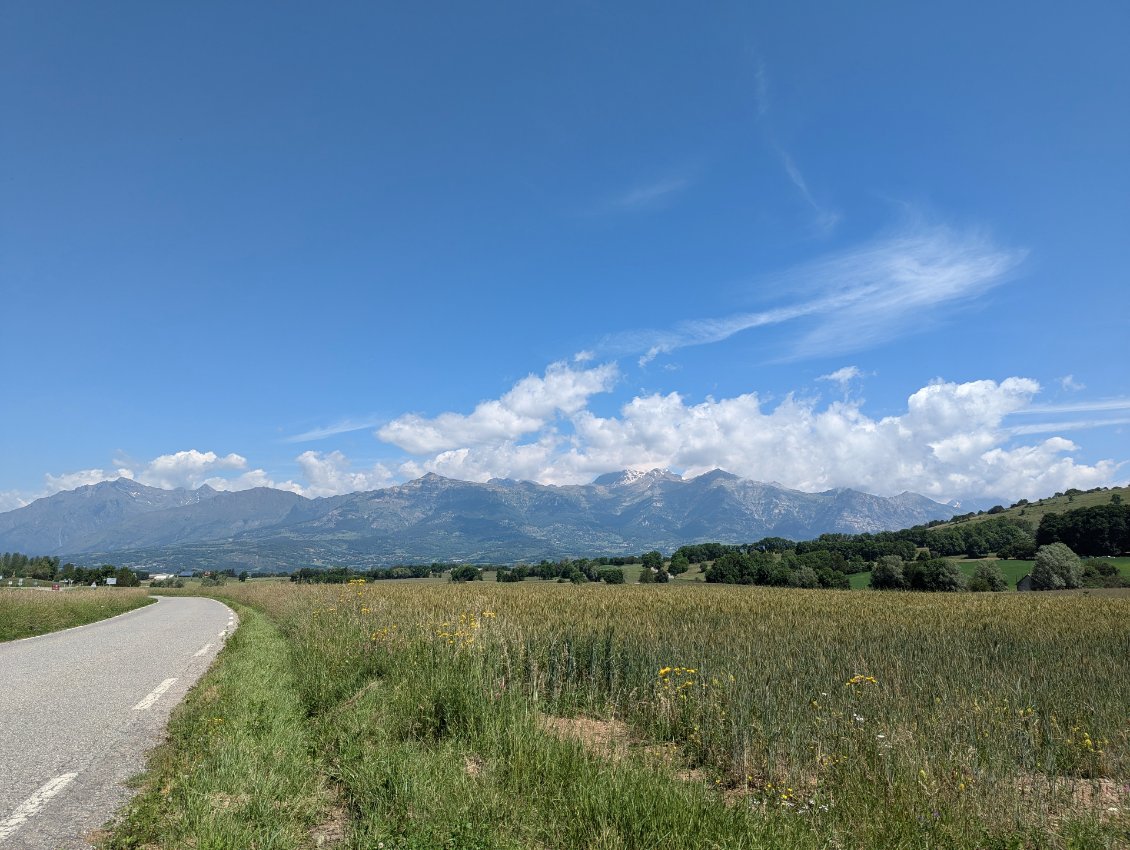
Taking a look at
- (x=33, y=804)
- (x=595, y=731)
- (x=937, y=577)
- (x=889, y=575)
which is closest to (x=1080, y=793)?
(x=595, y=731)

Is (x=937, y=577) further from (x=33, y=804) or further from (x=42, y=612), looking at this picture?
(x=33, y=804)

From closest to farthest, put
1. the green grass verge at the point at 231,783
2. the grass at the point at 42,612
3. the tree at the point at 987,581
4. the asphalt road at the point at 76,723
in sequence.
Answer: the green grass verge at the point at 231,783, the asphalt road at the point at 76,723, the grass at the point at 42,612, the tree at the point at 987,581

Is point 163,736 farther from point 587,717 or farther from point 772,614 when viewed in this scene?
point 772,614

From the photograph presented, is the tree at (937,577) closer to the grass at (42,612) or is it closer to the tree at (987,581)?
the tree at (987,581)

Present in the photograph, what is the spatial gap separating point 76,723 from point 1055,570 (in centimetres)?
10045

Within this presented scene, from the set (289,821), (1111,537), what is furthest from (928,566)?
(289,821)

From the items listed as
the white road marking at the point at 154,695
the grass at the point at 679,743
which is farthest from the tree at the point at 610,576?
the white road marking at the point at 154,695

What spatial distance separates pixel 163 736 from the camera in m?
7.86

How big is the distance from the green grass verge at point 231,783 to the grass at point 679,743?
0.05 meters

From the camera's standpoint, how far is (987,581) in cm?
8119

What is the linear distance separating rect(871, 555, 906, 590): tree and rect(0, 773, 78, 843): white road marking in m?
103

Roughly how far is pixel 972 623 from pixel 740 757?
66.6 ft

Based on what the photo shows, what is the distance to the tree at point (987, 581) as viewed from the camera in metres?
80.1

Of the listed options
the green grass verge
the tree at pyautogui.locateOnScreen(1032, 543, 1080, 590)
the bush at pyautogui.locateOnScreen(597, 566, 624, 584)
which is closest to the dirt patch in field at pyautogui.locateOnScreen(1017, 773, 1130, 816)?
the green grass verge
